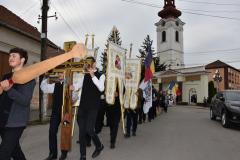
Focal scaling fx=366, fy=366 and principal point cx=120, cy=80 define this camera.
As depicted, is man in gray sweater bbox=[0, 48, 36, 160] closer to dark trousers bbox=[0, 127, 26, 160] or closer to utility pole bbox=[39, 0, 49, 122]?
dark trousers bbox=[0, 127, 26, 160]

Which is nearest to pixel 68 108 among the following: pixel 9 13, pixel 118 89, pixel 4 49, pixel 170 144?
pixel 118 89

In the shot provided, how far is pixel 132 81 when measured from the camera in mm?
11133

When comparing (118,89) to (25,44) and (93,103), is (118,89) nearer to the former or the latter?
(93,103)

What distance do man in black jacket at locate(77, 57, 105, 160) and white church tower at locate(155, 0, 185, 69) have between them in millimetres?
67231

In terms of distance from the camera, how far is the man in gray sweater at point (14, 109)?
3807 mm

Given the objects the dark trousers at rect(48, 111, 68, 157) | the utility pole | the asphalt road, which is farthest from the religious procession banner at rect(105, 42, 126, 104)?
the utility pole

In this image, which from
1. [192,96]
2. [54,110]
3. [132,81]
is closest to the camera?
[54,110]

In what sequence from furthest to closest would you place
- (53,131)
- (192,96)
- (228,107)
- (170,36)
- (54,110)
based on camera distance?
(170,36) → (192,96) → (228,107) → (54,110) → (53,131)

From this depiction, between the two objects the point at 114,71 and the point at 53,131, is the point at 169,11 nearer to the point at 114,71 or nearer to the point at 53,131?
the point at 114,71

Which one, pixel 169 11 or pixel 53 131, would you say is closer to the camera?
pixel 53 131

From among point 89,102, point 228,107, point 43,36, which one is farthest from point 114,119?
point 43,36

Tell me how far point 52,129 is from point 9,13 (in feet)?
69.7

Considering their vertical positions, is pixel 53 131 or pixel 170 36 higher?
pixel 170 36

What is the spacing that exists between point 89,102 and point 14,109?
2.87 meters
